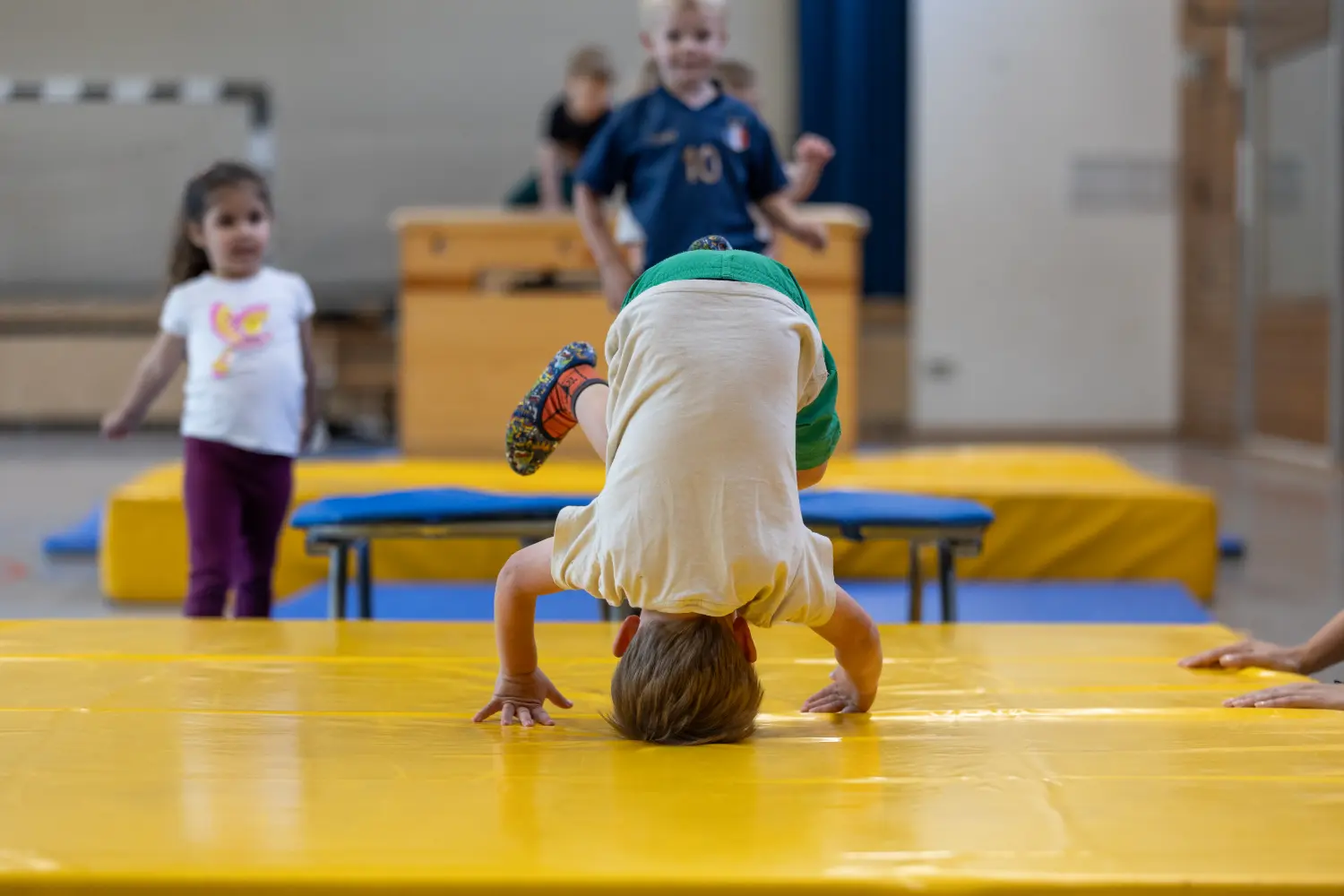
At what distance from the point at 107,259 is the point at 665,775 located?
336 inches

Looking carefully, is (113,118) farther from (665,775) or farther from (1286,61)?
(665,775)

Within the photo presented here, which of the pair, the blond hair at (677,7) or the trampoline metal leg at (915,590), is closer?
the trampoline metal leg at (915,590)

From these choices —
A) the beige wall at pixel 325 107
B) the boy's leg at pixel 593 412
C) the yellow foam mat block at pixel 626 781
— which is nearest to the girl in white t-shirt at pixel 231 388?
the yellow foam mat block at pixel 626 781

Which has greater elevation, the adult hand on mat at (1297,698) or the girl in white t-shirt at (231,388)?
the girl in white t-shirt at (231,388)

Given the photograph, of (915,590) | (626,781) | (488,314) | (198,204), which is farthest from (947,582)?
(488,314)

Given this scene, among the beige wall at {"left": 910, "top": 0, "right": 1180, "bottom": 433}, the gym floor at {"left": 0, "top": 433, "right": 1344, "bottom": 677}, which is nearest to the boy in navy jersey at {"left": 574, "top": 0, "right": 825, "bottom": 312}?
the gym floor at {"left": 0, "top": 433, "right": 1344, "bottom": 677}

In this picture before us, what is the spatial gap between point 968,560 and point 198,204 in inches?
91.0

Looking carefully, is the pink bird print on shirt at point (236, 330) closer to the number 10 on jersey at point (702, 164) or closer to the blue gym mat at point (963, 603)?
the blue gym mat at point (963, 603)

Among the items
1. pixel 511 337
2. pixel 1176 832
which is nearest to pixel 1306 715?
pixel 1176 832

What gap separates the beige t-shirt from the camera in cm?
159

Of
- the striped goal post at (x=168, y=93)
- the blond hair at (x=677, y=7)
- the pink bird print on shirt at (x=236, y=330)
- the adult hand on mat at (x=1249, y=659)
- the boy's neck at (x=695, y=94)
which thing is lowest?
the adult hand on mat at (x=1249, y=659)

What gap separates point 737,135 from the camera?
11.5ft

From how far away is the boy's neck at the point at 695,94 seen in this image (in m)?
3.51

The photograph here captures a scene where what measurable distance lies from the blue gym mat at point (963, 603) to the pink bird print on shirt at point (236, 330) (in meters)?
0.78
